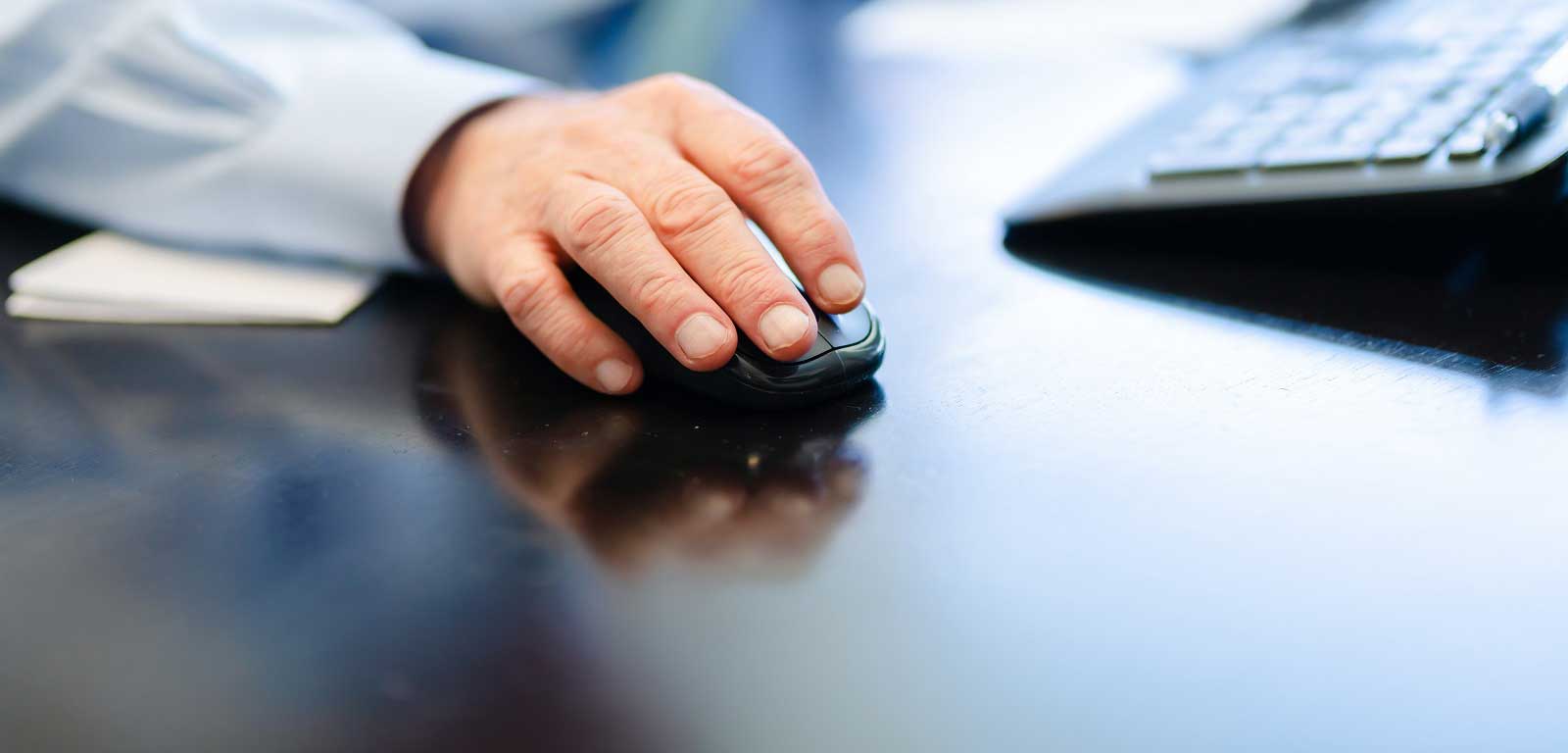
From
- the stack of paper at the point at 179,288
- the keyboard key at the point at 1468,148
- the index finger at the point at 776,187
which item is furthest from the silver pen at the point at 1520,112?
the stack of paper at the point at 179,288

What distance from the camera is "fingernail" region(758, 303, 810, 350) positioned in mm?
434

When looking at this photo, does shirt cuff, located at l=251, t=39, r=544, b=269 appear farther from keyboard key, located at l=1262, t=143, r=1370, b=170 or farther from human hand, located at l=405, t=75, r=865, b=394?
keyboard key, located at l=1262, t=143, r=1370, b=170

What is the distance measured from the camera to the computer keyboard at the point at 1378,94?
1.71 feet

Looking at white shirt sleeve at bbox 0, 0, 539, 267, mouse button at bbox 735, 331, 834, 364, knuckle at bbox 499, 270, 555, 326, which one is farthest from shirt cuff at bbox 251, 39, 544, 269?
mouse button at bbox 735, 331, 834, 364

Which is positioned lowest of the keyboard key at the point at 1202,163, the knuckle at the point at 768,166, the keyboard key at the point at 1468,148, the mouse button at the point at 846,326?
the mouse button at the point at 846,326

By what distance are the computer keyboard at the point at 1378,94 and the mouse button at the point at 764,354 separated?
21 cm

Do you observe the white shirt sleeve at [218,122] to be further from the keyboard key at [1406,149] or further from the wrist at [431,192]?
the keyboard key at [1406,149]

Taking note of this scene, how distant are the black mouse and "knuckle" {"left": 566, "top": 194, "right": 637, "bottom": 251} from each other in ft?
0.11

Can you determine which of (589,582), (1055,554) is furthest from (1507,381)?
(589,582)

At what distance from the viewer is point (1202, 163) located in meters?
0.55

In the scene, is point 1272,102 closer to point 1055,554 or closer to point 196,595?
point 1055,554

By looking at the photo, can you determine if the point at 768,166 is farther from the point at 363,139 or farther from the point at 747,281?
the point at 363,139

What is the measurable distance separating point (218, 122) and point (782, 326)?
386 mm

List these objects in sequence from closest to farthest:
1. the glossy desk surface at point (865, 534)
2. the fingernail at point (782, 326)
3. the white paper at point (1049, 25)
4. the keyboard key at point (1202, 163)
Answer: the glossy desk surface at point (865, 534)
the fingernail at point (782, 326)
the keyboard key at point (1202, 163)
the white paper at point (1049, 25)
